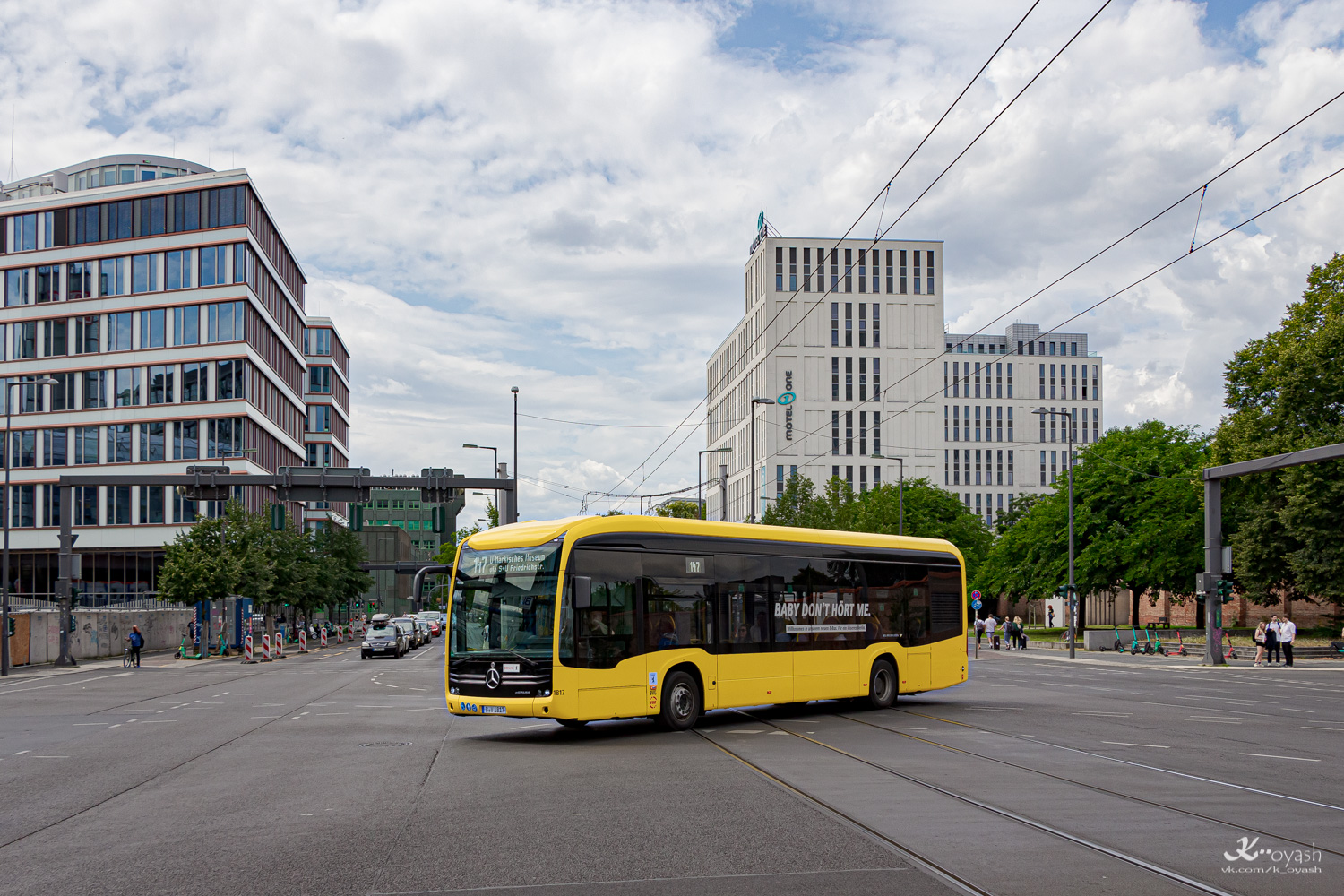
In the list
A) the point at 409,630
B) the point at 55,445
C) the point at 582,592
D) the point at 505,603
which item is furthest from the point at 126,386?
the point at 582,592

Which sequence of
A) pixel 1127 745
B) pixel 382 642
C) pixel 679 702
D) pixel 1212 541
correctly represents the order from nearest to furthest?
1. pixel 1127 745
2. pixel 679 702
3. pixel 1212 541
4. pixel 382 642

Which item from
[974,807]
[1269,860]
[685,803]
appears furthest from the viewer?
[685,803]

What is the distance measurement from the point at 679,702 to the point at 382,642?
3479cm

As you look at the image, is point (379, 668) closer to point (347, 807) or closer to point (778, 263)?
point (347, 807)

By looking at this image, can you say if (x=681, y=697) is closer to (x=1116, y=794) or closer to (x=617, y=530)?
(x=617, y=530)

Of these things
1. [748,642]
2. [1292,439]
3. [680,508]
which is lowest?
[748,642]

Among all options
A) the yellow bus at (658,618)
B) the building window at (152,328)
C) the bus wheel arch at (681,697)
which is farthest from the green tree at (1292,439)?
the building window at (152,328)

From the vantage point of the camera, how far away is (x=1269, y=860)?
8266 millimetres

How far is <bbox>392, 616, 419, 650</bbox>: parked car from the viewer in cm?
5603

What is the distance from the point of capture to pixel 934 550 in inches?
915

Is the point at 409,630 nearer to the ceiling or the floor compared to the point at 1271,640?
nearer to the floor

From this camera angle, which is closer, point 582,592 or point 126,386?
point 582,592

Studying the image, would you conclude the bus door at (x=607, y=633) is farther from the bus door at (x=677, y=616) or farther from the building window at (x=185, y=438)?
the building window at (x=185, y=438)

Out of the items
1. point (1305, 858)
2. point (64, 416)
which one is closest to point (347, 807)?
point (1305, 858)
